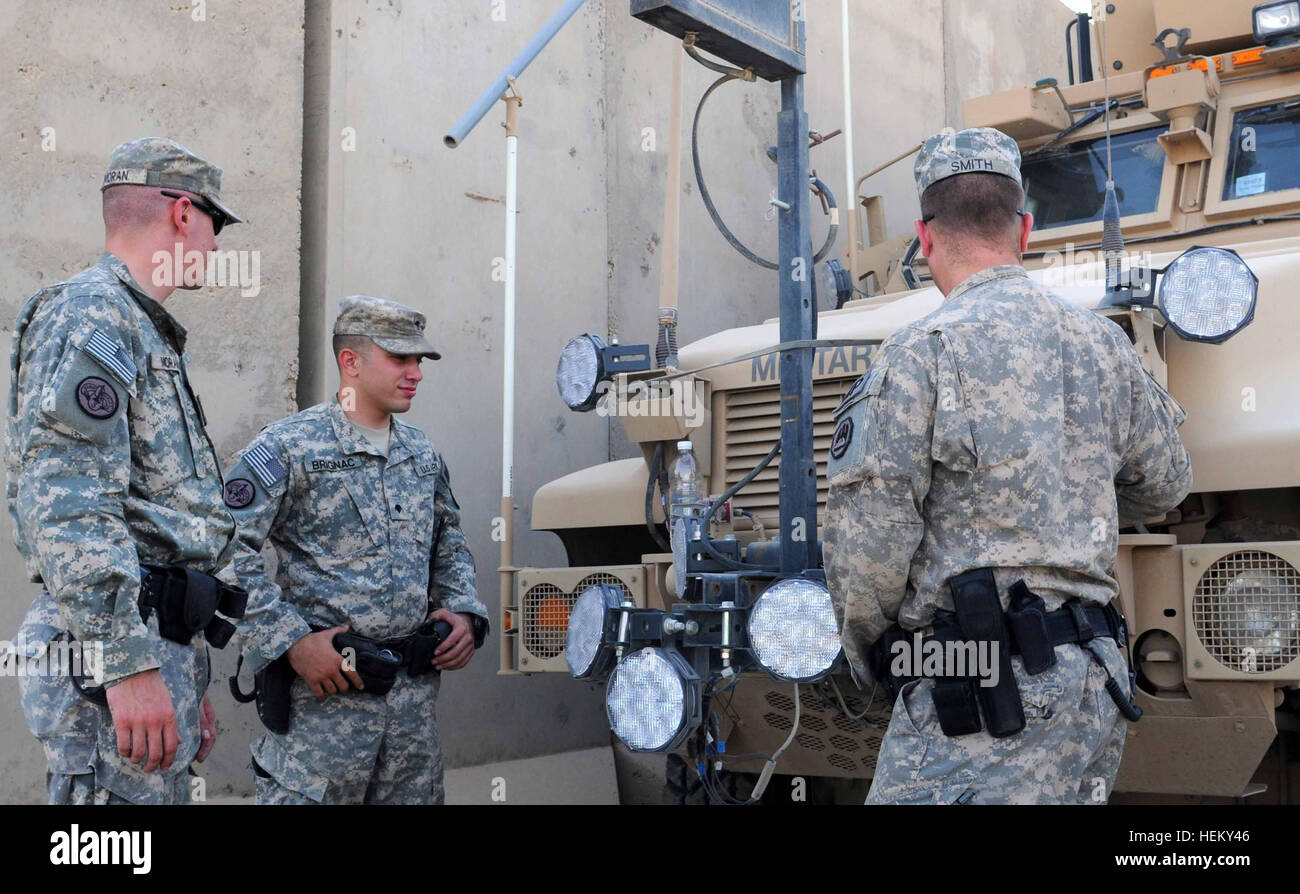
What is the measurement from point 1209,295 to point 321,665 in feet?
6.69

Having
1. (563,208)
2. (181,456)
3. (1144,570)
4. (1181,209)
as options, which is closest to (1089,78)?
(1181,209)

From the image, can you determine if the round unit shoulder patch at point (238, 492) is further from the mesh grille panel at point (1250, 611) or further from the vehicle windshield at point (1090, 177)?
the vehicle windshield at point (1090, 177)

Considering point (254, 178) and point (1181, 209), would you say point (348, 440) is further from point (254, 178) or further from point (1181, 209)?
point (1181, 209)

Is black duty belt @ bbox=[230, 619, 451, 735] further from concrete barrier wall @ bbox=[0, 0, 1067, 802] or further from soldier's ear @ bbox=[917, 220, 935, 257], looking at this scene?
soldier's ear @ bbox=[917, 220, 935, 257]

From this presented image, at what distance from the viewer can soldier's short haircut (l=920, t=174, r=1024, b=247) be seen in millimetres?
2211

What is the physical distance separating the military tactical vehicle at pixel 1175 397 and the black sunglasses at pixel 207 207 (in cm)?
99

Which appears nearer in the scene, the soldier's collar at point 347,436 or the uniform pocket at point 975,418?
the uniform pocket at point 975,418

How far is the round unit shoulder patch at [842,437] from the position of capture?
2172mm

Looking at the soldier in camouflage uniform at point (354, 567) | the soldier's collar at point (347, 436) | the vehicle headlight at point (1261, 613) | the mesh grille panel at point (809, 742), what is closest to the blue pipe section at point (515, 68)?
the soldier in camouflage uniform at point (354, 567)

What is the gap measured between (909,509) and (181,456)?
127cm

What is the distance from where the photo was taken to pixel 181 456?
242 centimetres

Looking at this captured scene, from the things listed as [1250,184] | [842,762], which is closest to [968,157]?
[842,762]

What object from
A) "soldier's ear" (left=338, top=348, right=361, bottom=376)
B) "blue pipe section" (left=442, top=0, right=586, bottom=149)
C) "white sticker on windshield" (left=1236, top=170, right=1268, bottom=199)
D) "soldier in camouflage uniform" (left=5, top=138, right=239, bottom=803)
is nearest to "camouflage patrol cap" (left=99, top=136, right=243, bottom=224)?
"soldier in camouflage uniform" (left=5, top=138, right=239, bottom=803)

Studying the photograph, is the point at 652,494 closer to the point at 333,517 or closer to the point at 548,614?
the point at 548,614
